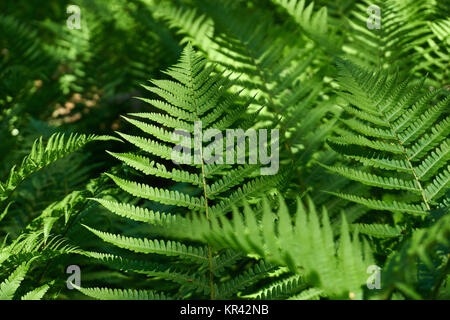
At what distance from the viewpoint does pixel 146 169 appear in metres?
1.07

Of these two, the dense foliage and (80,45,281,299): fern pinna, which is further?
(80,45,281,299): fern pinna

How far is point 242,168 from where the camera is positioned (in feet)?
3.59

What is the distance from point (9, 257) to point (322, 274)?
0.84 meters

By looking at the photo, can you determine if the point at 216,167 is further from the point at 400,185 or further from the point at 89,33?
the point at 89,33

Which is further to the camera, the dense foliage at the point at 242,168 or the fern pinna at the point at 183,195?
the fern pinna at the point at 183,195

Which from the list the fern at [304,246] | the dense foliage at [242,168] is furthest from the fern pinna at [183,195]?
the fern at [304,246]

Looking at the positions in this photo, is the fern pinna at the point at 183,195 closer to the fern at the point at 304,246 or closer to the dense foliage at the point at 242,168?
the dense foliage at the point at 242,168

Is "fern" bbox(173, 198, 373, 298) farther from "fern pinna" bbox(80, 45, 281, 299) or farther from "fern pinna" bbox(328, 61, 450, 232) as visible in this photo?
"fern pinna" bbox(328, 61, 450, 232)

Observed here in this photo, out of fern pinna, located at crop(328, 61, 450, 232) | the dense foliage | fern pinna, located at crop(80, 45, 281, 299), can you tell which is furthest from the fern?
fern pinna, located at crop(328, 61, 450, 232)

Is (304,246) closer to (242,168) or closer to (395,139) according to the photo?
(242,168)

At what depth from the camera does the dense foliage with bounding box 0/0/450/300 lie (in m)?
0.82

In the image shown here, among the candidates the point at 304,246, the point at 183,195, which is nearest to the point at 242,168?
the point at 183,195

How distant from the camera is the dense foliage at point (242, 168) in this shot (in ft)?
2.69

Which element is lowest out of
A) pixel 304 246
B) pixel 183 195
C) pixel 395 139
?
pixel 304 246
